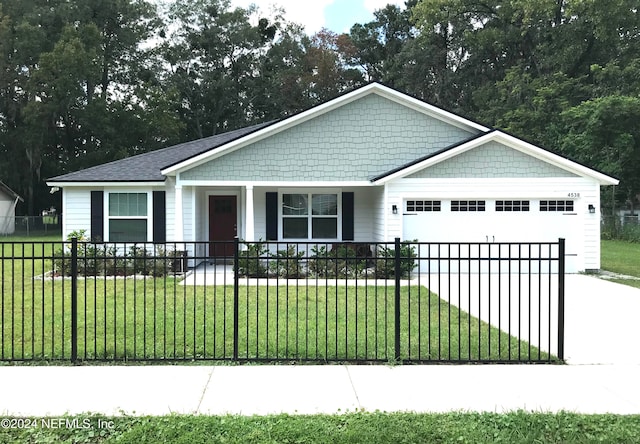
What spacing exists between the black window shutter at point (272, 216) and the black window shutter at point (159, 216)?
3286 millimetres

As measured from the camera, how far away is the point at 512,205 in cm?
1587

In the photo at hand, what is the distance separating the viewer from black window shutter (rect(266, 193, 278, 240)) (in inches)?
710

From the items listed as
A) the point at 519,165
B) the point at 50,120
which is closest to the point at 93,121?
the point at 50,120

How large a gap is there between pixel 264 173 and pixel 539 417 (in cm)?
1294

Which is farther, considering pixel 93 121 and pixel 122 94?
pixel 122 94

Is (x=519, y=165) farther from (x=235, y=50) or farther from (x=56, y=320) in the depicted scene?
(x=235, y=50)

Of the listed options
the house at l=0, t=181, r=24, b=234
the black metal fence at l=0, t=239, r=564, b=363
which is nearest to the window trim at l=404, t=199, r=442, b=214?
the black metal fence at l=0, t=239, r=564, b=363

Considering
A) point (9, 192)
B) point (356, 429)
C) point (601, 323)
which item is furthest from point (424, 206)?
point (9, 192)

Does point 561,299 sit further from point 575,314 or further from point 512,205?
point 512,205

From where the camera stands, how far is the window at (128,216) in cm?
1725

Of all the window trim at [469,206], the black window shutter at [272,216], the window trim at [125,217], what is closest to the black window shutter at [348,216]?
the black window shutter at [272,216]

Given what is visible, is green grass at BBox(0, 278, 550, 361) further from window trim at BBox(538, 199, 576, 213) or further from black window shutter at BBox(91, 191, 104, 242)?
window trim at BBox(538, 199, 576, 213)

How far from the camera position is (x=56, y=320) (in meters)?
8.76

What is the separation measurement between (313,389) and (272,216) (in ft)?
42.2
